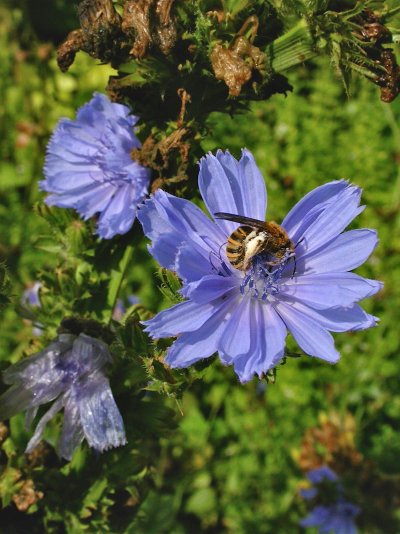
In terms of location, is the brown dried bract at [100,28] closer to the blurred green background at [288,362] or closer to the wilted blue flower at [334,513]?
the blurred green background at [288,362]

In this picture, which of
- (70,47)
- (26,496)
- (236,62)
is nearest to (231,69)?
(236,62)

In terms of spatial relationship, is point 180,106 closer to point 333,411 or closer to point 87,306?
point 87,306

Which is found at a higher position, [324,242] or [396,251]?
[324,242]

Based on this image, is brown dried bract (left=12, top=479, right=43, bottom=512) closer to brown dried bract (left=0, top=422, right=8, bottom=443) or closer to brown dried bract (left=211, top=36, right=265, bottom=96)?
brown dried bract (left=0, top=422, right=8, bottom=443)

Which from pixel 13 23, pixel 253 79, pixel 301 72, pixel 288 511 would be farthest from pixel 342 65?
pixel 13 23

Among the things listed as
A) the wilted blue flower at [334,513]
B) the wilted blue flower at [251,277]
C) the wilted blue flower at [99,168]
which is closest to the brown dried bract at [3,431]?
the wilted blue flower at [99,168]

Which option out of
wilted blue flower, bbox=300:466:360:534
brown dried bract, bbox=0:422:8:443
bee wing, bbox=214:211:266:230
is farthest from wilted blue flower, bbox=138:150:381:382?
wilted blue flower, bbox=300:466:360:534
